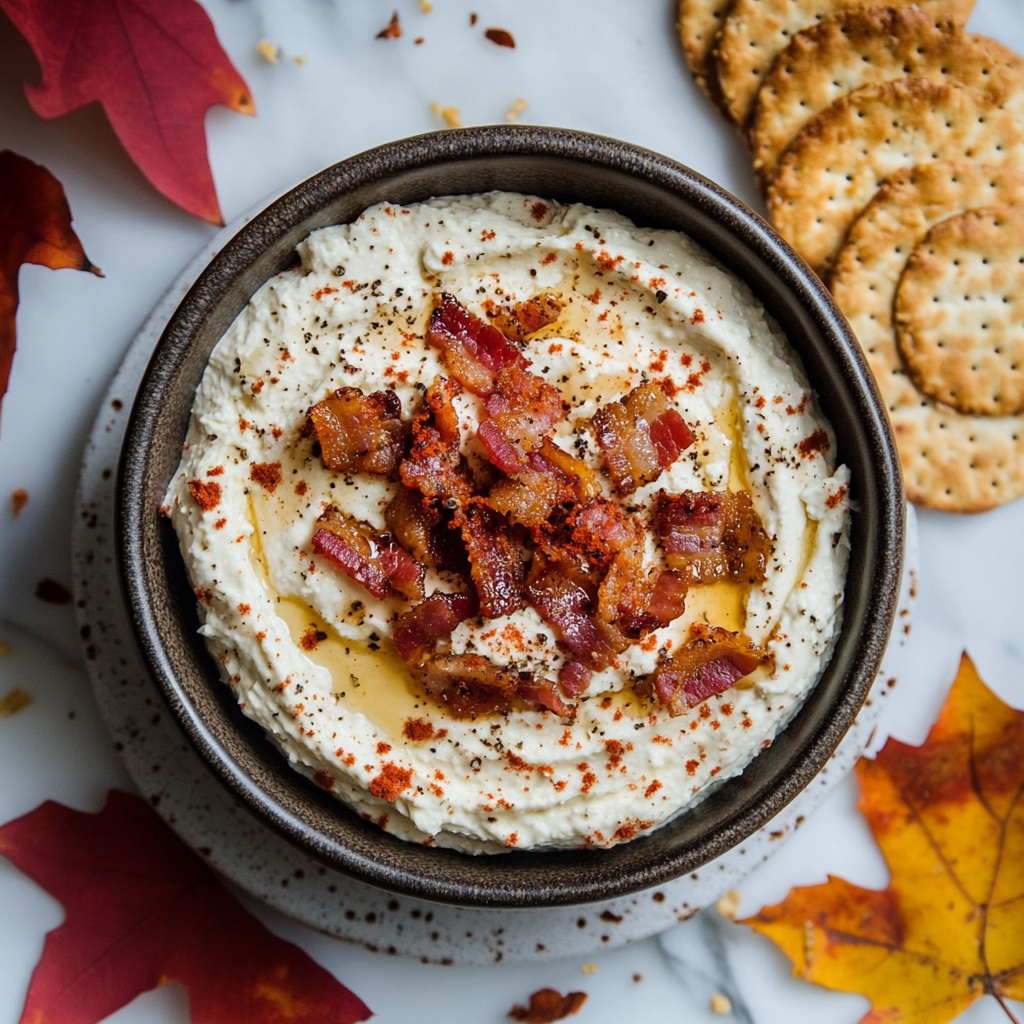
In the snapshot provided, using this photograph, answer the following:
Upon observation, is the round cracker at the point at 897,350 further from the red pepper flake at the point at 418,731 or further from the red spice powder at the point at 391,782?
the red spice powder at the point at 391,782

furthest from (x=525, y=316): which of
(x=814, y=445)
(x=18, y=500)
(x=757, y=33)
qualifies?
(x=18, y=500)

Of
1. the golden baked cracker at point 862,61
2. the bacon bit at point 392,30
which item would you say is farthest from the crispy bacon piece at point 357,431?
the golden baked cracker at point 862,61

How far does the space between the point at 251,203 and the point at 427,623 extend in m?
1.64

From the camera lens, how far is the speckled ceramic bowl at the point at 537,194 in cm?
269

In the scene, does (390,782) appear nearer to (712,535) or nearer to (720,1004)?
(712,535)

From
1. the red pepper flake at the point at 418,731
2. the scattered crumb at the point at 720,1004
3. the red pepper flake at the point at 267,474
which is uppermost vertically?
the red pepper flake at the point at 267,474

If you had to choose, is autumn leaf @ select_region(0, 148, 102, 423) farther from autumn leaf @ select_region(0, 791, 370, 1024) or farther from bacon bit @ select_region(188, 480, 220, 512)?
autumn leaf @ select_region(0, 791, 370, 1024)

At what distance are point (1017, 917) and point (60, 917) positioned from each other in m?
3.29

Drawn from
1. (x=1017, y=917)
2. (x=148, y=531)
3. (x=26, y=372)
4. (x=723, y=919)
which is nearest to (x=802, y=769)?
(x=723, y=919)

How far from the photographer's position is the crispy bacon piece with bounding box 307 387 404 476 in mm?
2676

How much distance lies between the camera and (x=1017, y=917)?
3.49m

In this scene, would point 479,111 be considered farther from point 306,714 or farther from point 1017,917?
point 1017,917

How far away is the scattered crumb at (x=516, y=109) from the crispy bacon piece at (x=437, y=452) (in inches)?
47.4

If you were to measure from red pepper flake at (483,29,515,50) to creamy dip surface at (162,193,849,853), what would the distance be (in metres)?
0.88
